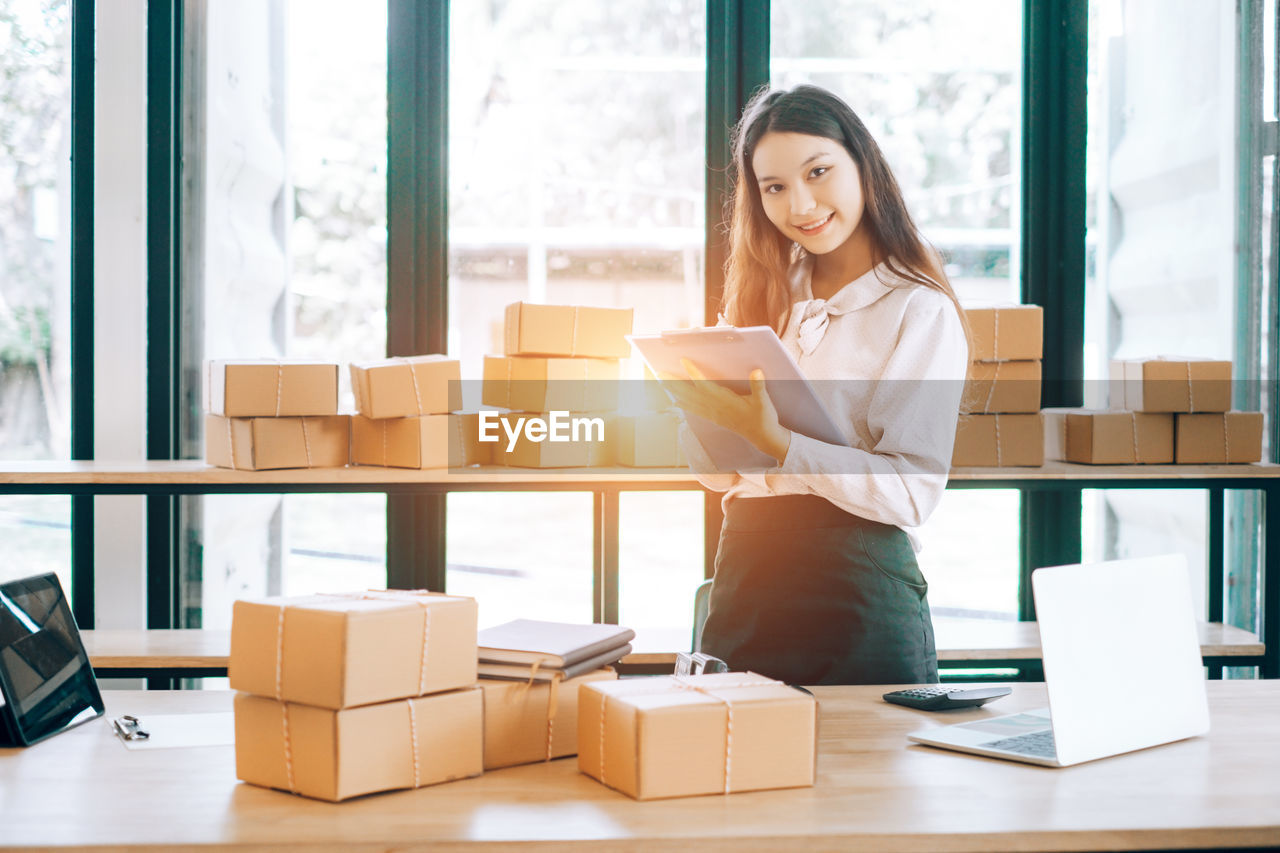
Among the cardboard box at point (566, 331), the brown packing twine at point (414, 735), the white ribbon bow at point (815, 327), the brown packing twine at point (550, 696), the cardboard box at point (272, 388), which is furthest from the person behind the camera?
the cardboard box at point (566, 331)

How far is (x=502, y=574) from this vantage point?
298 cm

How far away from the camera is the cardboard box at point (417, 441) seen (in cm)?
238

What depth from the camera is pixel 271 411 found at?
7.68ft

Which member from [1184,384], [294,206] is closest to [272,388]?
[294,206]

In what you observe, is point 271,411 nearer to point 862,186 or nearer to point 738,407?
point 738,407

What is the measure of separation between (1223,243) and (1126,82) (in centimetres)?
55

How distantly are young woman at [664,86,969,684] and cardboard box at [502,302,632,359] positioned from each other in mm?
848

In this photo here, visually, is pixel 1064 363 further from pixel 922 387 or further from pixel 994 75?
pixel 922 387

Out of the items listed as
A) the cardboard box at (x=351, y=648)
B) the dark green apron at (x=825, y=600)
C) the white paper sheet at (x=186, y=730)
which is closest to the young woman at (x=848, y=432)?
the dark green apron at (x=825, y=600)

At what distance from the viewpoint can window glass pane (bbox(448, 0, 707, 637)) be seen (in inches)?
115

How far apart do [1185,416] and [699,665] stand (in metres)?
1.86

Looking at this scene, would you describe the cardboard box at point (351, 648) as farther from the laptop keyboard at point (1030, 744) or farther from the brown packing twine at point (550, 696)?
the laptop keyboard at point (1030, 744)

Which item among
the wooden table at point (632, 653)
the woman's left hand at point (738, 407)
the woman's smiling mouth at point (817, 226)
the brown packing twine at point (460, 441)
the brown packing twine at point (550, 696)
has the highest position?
the woman's smiling mouth at point (817, 226)

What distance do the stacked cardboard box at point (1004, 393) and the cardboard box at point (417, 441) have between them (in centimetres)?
118
